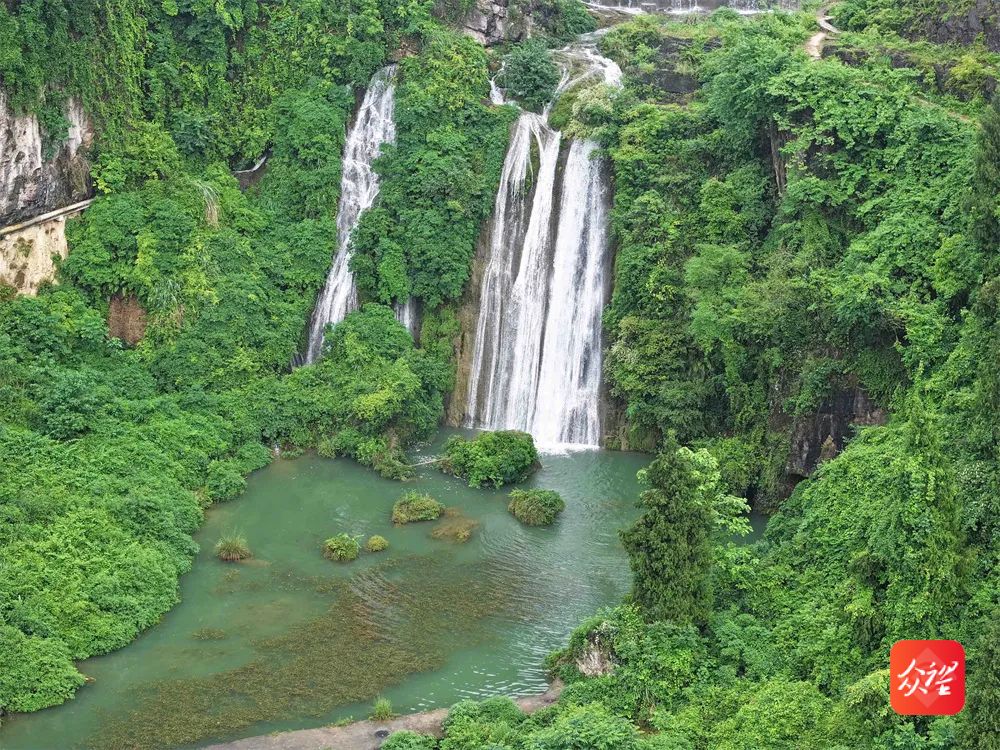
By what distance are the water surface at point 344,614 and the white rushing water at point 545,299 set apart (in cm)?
235

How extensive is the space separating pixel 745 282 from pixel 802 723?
1150 centimetres

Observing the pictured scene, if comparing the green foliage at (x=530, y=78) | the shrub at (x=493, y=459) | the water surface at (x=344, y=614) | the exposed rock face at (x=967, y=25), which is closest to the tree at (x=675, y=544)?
the water surface at (x=344, y=614)

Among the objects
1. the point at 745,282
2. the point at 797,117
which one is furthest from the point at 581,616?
the point at 797,117

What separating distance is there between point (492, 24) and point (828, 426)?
1559 cm

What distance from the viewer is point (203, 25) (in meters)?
31.0

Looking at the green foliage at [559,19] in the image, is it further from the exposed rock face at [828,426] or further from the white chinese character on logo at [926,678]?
the white chinese character on logo at [926,678]

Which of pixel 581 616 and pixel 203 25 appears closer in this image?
pixel 581 616

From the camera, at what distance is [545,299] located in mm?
29469

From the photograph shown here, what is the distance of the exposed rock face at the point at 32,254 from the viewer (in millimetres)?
26922

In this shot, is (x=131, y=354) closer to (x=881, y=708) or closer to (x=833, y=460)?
(x=833, y=460)

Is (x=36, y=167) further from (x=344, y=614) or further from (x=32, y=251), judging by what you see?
(x=344, y=614)

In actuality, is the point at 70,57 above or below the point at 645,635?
above

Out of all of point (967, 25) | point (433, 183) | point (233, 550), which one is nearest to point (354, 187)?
point (433, 183)

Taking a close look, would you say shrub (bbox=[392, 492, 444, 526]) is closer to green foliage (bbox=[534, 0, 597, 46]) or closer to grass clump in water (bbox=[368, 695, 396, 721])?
grass clump in water (bbox=[368, 695, 396, 721])
